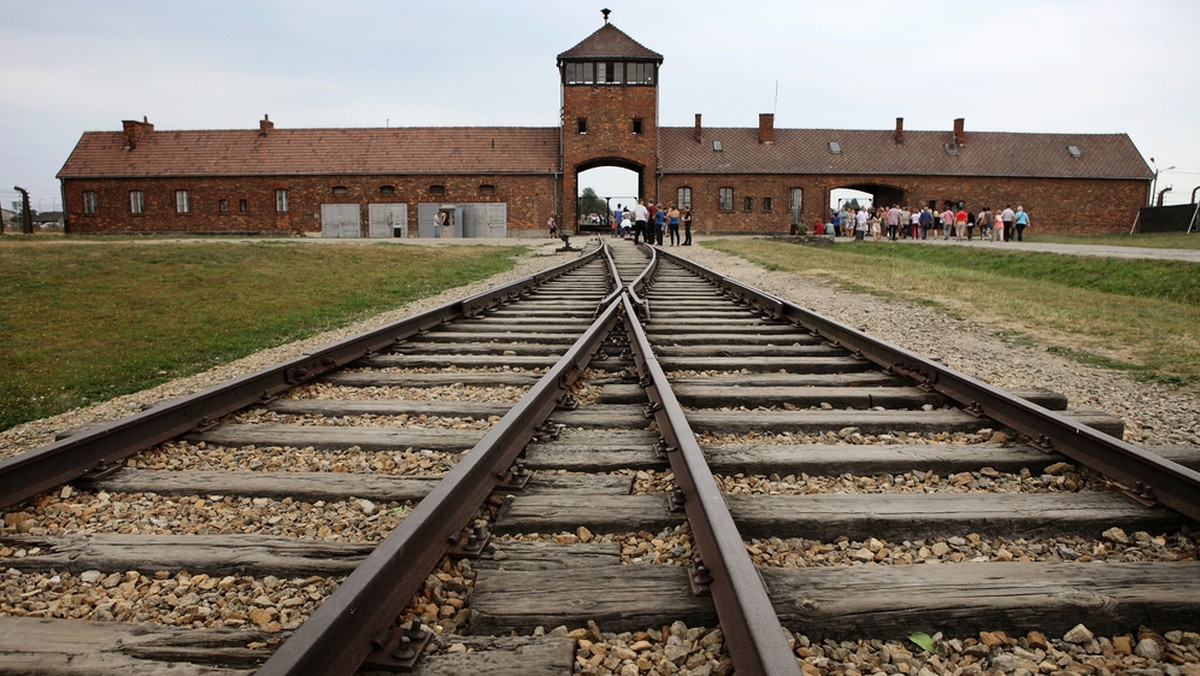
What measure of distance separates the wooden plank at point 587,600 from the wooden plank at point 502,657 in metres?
0.10

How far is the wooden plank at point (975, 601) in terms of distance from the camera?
2.00m

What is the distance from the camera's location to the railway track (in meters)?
1.92

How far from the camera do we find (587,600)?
212 cm

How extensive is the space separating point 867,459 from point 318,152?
46714mm

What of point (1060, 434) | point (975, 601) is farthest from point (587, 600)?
point (1060, 434)

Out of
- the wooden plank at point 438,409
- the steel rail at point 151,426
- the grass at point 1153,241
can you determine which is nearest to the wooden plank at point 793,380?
the wooden plank at point 438,409

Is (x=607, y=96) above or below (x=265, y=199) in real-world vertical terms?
above

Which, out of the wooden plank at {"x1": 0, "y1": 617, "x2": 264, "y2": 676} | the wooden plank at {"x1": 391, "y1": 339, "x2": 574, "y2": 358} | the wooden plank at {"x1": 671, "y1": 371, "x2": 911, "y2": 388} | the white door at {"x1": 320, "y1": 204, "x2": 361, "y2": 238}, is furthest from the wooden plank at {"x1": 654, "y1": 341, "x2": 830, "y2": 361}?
the white door at {"x1": 320, "y1": 204, "x2": 361, "y2": 238}

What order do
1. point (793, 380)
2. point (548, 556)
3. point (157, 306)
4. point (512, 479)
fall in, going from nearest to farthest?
point (548, 556) → point (512, 479) → point (793, 380) → point (157, 306)

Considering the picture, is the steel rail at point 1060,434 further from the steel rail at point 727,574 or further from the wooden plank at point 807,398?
the steel rail at point 727,574

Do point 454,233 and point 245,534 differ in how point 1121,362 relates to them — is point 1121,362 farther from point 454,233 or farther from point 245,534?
point 454,233

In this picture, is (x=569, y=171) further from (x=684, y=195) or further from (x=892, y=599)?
(x=892, y=599)

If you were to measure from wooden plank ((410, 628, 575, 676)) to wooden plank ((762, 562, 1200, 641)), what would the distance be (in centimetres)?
59

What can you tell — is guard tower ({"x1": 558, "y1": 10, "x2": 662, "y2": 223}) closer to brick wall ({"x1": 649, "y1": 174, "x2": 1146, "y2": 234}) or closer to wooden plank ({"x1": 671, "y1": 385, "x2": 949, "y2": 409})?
brick wall ({"x1": 649, "y1": 174, "x2": 1146, "y2": 234})
